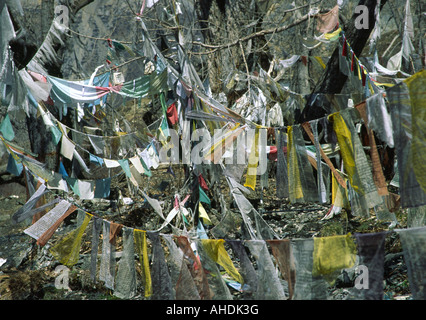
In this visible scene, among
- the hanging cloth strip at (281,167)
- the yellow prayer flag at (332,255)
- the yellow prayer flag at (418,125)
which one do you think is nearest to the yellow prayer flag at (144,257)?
the hanging cloth strip at (281,167)

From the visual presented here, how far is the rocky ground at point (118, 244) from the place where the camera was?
16.7 feet

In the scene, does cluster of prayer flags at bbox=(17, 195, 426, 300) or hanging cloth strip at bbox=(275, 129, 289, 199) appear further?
hanging cloth strip at bbox=(275, 129, 289, 199)

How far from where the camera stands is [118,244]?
7.45 m

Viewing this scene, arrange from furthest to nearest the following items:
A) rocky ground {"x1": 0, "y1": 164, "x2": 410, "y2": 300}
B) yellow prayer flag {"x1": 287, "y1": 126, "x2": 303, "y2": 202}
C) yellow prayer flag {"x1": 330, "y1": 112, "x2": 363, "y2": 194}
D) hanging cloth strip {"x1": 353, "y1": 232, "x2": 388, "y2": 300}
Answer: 1. rocky ground {"x1": 0, "y1": 164, "x2": 410, "y2": 300}
2. yellow prayer flag {"x1": 287, "y1": 126, "x2": 303, "y2": 202}
3. yellow prayer flag {"x1": 330, "y1": 112, "x2": 363, "y2": 194}
4. hanging cloth strip {"x1": 353, "y1": 232, "x2": 388, "y2": 300}

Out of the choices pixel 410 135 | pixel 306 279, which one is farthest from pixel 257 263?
pixel 410 135

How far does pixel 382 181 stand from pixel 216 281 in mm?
1555

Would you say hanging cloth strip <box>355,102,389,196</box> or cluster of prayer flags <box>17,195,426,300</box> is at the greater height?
hanging cloth strip <box>355,102,389,196</box>

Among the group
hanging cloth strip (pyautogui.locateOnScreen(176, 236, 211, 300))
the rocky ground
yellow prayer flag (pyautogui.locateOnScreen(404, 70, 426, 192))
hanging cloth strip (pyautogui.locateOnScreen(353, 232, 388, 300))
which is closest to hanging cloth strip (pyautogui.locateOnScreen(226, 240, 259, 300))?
hanging cloth strip (pyautogui.locateOnScreen(176, 236, 211, 300))

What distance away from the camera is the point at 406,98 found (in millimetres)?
2773

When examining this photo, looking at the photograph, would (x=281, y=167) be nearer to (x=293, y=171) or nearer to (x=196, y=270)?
(x=293, y=171)

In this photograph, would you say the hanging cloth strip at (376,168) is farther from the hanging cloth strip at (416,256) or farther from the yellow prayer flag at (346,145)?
the hanging cloth strip at (416,256)

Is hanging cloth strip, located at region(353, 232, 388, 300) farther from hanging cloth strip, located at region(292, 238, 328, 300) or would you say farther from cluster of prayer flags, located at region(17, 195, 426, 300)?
hanging cloth strip, located at region(292, 238, 328, 300)

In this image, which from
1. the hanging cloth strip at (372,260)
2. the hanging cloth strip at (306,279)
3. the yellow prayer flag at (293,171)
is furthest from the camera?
the yellow prayer flag at (293,171)

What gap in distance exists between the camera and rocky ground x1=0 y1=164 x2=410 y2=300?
16.7 feet
